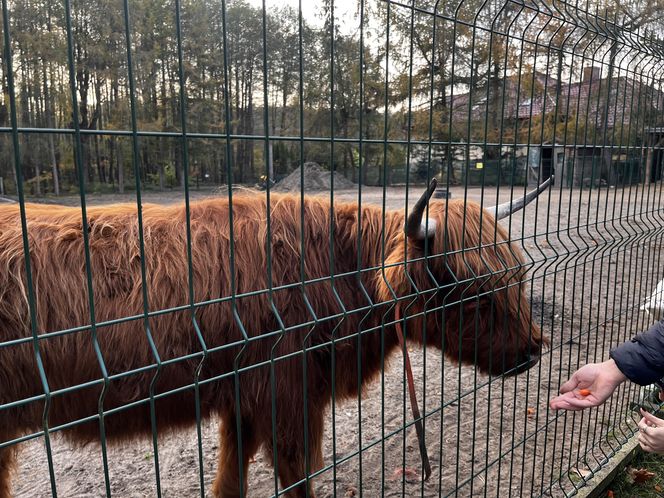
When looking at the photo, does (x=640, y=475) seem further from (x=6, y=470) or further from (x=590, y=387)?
(x=6, y=470)

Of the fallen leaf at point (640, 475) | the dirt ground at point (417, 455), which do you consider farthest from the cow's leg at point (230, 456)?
the fallen leaf at point (640, 475)

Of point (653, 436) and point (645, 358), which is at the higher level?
point (645, 358)

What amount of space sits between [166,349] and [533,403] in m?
3.65

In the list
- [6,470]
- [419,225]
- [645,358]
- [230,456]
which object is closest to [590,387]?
[645,358]

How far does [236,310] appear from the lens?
2205 mm

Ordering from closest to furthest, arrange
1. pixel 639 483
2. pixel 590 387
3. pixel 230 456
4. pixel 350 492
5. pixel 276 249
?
pixel 590 387
pixel 276 249
pixel 230 456
pixel 350 492
pixel 639 483

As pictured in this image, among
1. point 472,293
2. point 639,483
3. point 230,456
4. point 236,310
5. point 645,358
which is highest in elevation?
point 236,310

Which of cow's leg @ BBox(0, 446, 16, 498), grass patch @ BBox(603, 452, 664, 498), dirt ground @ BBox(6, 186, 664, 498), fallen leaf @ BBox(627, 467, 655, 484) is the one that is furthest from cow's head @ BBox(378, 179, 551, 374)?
cow's leg @ BBox(0, 446, 16, 498)

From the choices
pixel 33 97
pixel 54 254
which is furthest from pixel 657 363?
pixel 33 97

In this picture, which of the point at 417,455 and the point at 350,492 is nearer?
the point at 350,492

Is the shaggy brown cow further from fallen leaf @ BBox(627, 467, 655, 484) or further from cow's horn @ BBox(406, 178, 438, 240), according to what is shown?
fallen leaf @ BBox(627, 467, 655, 484)

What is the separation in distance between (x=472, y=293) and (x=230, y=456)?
1.85m

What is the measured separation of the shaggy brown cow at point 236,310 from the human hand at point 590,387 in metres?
0.38

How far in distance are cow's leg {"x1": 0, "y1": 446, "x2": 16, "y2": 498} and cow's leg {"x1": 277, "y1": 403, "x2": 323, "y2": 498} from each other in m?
1.45
